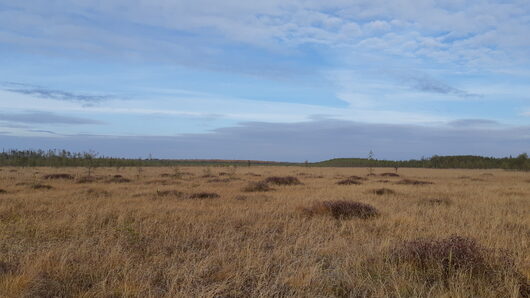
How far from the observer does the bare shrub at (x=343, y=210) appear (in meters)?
9.00

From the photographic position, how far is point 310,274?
4.36m

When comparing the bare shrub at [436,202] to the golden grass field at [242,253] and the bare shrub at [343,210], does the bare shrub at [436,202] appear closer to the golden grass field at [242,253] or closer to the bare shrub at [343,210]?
the golden grass field at [242,253]

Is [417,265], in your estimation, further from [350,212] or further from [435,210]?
[435,210]

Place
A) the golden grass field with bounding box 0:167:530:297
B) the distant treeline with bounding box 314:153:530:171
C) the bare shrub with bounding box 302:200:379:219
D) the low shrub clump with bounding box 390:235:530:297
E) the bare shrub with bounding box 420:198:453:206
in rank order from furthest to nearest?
the distant treeline with bounding box 314:153:530:171 < the bare shrub with bounding box 420:198:453:206 < the bare shrub with bounding box 302:200:379:219 < the low shrub clump with bounding box 390:235:530:297 < the golden grass field with bounding box 0:167:530:297

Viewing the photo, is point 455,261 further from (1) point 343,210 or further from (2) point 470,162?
(2) point 470,162

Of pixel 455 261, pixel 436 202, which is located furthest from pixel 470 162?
pixel 455 261

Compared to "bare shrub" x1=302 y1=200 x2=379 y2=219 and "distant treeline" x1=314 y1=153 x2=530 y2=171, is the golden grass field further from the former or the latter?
"distant treeline" x1=314 y1=153 x2=530 y2=171

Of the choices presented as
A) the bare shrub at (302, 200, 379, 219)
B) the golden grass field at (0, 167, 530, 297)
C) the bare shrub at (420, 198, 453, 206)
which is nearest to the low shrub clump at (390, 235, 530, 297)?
the golden grass field at (0, 167, 530, 297)

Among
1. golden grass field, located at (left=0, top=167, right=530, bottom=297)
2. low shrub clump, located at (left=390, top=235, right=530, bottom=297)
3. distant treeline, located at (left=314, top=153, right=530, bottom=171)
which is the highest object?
distant treeline, located at (left=314, top=153, right=530, bottom=171)

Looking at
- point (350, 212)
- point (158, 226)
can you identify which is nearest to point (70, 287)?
point (158, 226)

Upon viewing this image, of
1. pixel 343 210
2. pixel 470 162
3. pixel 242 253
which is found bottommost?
pixel 242 253

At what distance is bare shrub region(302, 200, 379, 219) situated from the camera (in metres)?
9.00

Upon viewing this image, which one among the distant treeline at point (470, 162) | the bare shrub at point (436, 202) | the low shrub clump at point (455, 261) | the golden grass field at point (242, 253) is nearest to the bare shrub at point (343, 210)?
the golden grass field at point (242, 253)

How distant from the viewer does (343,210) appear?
30.0 ft
